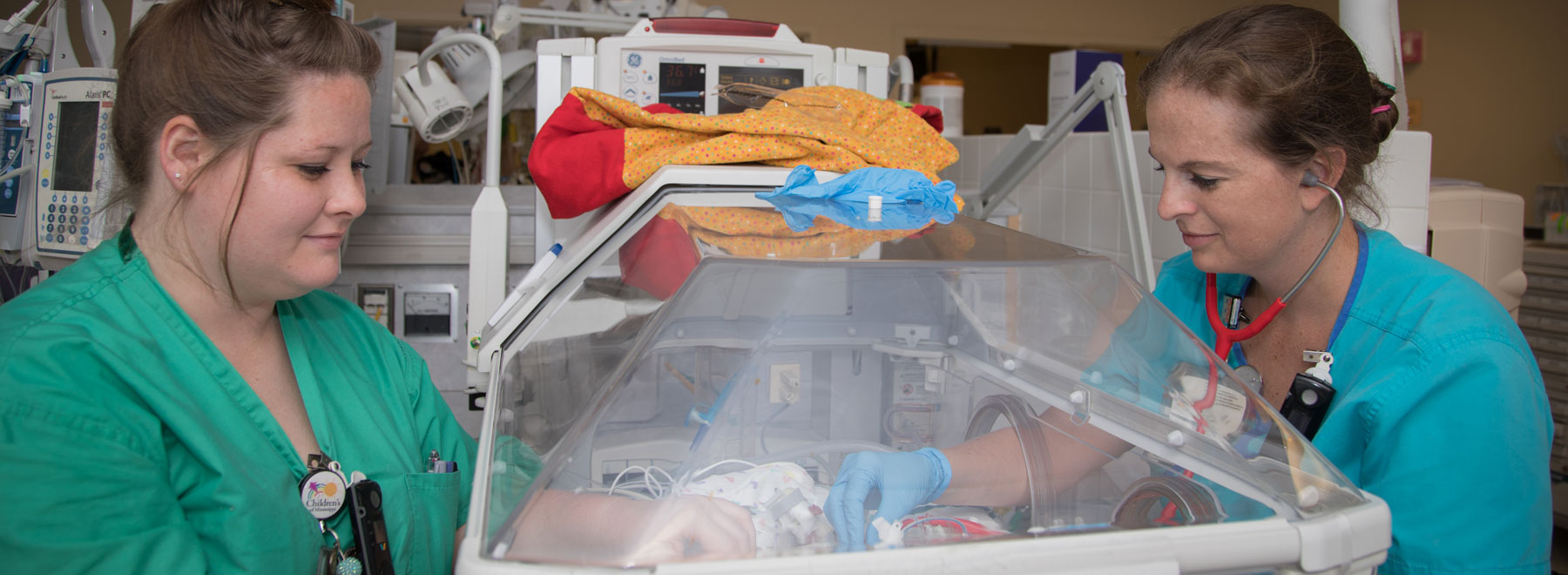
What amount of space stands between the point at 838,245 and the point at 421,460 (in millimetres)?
566

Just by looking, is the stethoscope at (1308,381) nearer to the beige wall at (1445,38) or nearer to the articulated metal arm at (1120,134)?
the articulated metal arm at (1120,134)

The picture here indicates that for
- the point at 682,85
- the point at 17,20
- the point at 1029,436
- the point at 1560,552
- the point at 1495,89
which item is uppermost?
the point at 1495,89

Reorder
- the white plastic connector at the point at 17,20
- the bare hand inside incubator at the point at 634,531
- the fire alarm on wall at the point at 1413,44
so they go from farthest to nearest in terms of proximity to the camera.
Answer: the fire alarm on wall at the point at 1413,44, the white plastic connector at the point at 17,20, the bare hand inside incubator at the point at 634,531

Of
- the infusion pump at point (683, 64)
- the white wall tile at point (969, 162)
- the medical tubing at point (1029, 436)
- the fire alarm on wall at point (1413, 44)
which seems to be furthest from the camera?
the fire alarm on wall at point (1413, 44)

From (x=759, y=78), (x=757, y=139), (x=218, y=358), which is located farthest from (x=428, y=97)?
(x=218, y=358)

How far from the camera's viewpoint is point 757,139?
1.52 m

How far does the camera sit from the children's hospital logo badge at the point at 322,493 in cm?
93

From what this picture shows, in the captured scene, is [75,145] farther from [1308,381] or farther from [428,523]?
[1308,381]

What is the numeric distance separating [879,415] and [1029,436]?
0.18m

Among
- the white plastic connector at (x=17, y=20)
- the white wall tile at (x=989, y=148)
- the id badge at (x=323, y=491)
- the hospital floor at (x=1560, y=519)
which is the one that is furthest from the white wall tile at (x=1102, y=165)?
the white plastic connector at (x=17, y=20)

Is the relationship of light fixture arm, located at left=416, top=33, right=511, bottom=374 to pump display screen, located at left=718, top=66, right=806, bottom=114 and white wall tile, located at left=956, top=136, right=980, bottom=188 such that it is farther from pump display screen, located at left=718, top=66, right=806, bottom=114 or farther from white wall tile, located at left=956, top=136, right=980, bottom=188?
white wall tile, located at left=956, top=136, right=980, bottom=188

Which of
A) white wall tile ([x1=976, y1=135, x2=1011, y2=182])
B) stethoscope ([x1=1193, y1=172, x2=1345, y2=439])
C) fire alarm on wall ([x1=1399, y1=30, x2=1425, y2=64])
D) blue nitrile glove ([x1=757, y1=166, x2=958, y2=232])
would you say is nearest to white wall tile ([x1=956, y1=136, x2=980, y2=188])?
white wall tile ([x1=976, y1=135, x2=1011, y2=182])

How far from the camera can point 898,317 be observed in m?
1.15

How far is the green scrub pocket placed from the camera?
1.02m
